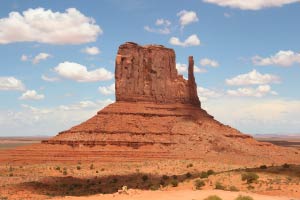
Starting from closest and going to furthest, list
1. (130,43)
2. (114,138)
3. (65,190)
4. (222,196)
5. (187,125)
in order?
(222,196)
(65,190)
(114,138)
(187,125)
(130,43)

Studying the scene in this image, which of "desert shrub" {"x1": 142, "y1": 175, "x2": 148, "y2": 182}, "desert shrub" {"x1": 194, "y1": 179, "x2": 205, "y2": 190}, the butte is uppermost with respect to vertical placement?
the butte

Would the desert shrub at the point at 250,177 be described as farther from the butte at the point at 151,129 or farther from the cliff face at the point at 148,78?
the cliff face at the point at 148,78

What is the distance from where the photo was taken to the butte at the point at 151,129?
86162 mm

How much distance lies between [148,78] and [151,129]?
599 inches

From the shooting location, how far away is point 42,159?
83375mm

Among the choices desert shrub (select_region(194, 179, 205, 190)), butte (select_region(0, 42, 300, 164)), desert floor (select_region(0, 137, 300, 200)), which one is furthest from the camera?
butte (select_region(0, 42, 300, 164))

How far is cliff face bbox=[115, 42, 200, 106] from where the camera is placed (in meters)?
103

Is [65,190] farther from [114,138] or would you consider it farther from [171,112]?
[171,112]

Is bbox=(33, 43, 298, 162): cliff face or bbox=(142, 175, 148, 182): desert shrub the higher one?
bbox=(33, 43, 298, 162): cliff face

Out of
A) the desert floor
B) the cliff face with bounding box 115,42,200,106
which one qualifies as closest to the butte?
the cliff face with bounding box 115,42,200,106

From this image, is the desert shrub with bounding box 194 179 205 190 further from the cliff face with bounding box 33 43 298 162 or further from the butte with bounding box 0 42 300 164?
the cliff face with bounding box 33 43 298 162

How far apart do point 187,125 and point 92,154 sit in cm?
2181

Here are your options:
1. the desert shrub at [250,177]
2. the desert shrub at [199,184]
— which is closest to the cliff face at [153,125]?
the desert shrub at [199,184]

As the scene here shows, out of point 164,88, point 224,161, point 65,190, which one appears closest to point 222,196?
point 65,190
